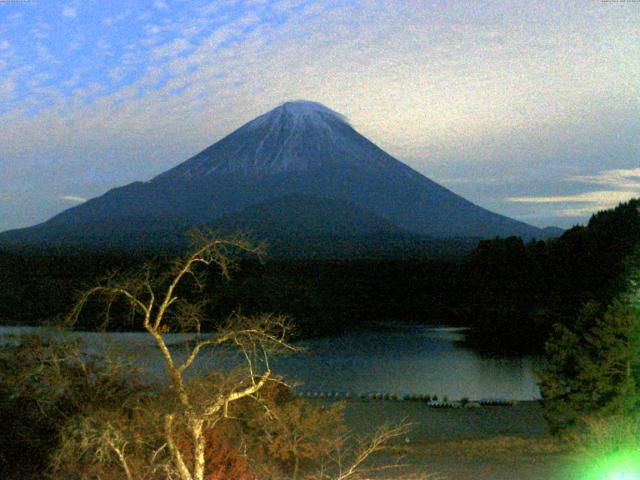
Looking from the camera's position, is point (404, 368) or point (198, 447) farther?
point (404, 368)

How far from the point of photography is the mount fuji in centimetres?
6750

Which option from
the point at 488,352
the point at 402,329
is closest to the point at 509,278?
the point at 402,329

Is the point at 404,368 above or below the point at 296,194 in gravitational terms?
below

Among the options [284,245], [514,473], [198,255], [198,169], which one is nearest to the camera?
[198,255]

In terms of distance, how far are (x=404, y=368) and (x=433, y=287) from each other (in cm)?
2011

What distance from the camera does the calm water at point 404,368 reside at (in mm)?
15781

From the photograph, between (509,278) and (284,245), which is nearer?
(509,278)

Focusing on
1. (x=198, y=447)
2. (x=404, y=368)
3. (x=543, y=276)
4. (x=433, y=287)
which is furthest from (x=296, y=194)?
(x=198, y=447)

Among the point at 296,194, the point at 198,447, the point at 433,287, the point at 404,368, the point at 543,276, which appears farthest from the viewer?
the point at 296,194

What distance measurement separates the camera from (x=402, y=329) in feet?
93.2

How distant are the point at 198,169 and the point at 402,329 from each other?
170ft

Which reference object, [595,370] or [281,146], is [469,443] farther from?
[281,146]

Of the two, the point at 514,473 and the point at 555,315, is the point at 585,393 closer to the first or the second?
the point at 514,473

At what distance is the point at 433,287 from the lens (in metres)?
38.7
